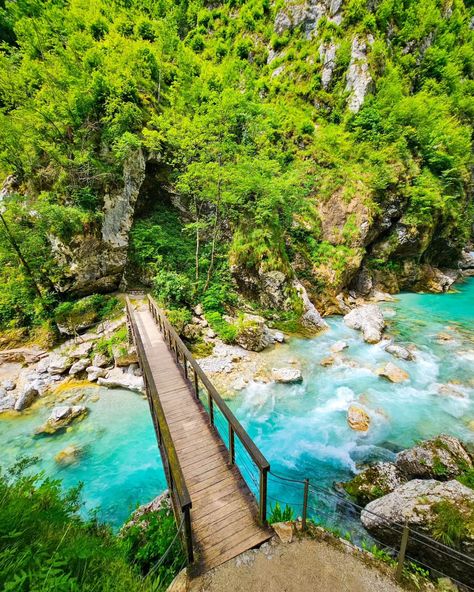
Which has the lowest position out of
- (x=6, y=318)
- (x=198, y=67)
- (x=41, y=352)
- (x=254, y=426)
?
(x=254, y=426)

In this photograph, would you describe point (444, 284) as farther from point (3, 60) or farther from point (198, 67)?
point (3, 60)

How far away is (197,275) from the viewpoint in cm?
1363

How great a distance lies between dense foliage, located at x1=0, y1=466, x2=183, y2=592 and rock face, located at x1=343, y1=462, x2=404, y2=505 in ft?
13.1

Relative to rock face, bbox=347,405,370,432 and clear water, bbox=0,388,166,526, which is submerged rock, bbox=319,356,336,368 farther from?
clear water, bbox=0,388,166,526

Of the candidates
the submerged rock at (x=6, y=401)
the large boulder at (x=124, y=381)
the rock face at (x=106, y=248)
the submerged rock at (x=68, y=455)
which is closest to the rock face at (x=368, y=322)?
the large boulder at (x=124, y=381)

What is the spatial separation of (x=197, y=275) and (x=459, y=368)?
12.8 m

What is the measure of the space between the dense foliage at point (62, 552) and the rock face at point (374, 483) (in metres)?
3.98

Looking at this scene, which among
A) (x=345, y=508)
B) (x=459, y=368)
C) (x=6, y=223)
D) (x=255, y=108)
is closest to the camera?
(x=345, y=508)

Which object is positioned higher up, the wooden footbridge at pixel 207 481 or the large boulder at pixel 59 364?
the wooden footbridge at pixel 207 481

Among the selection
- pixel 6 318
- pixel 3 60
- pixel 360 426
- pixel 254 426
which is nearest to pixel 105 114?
pixel 3 60

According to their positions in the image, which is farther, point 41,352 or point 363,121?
point 363,121

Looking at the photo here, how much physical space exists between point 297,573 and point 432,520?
97.8 inches

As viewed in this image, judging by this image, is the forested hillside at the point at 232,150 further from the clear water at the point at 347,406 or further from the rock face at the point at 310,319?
the clear water at the point at 347,406

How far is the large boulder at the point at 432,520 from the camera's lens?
3.29 metres
